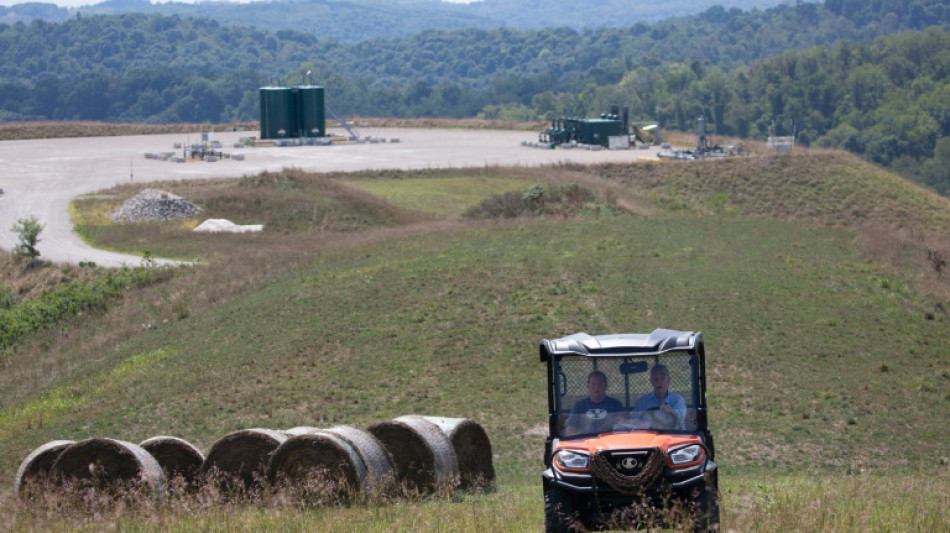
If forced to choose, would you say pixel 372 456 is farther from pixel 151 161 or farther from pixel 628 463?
pixel 151 161

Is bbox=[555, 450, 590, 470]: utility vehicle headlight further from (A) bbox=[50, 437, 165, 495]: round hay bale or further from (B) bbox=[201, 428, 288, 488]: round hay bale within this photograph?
(A) bbox=[50, 437, 165, 495]: round hay bale

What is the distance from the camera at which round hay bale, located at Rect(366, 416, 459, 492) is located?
16359 millimetres

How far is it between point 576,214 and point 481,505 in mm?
43009

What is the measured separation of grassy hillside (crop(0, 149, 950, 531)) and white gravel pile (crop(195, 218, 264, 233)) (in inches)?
90.1

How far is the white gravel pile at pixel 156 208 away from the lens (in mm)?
62656

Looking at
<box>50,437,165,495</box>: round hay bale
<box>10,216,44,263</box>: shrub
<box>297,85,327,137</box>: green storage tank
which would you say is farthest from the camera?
<box>297,85,327,137</box>: green storage tank

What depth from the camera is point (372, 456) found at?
1553cm

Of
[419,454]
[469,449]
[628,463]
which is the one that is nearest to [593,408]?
[628,463]

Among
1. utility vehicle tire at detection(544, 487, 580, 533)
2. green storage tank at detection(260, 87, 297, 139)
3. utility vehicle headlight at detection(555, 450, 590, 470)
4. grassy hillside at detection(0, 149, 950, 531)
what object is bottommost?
grassy hillside at detection(0, 149, 950, 531)

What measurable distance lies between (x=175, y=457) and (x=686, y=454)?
8.04 m

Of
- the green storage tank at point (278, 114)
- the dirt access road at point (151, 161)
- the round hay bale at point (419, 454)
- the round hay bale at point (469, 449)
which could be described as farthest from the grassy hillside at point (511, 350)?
the green storage tank at point (278, 114)

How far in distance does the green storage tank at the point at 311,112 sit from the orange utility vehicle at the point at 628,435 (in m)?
98.2

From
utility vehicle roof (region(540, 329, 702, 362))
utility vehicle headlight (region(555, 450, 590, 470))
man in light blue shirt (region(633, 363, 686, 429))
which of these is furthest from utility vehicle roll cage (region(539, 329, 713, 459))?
utility vehicle headlight (region(555, 450, 590, 470))

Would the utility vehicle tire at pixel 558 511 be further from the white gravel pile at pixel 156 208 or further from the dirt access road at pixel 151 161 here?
the white gravel pile at pixel 156 208
